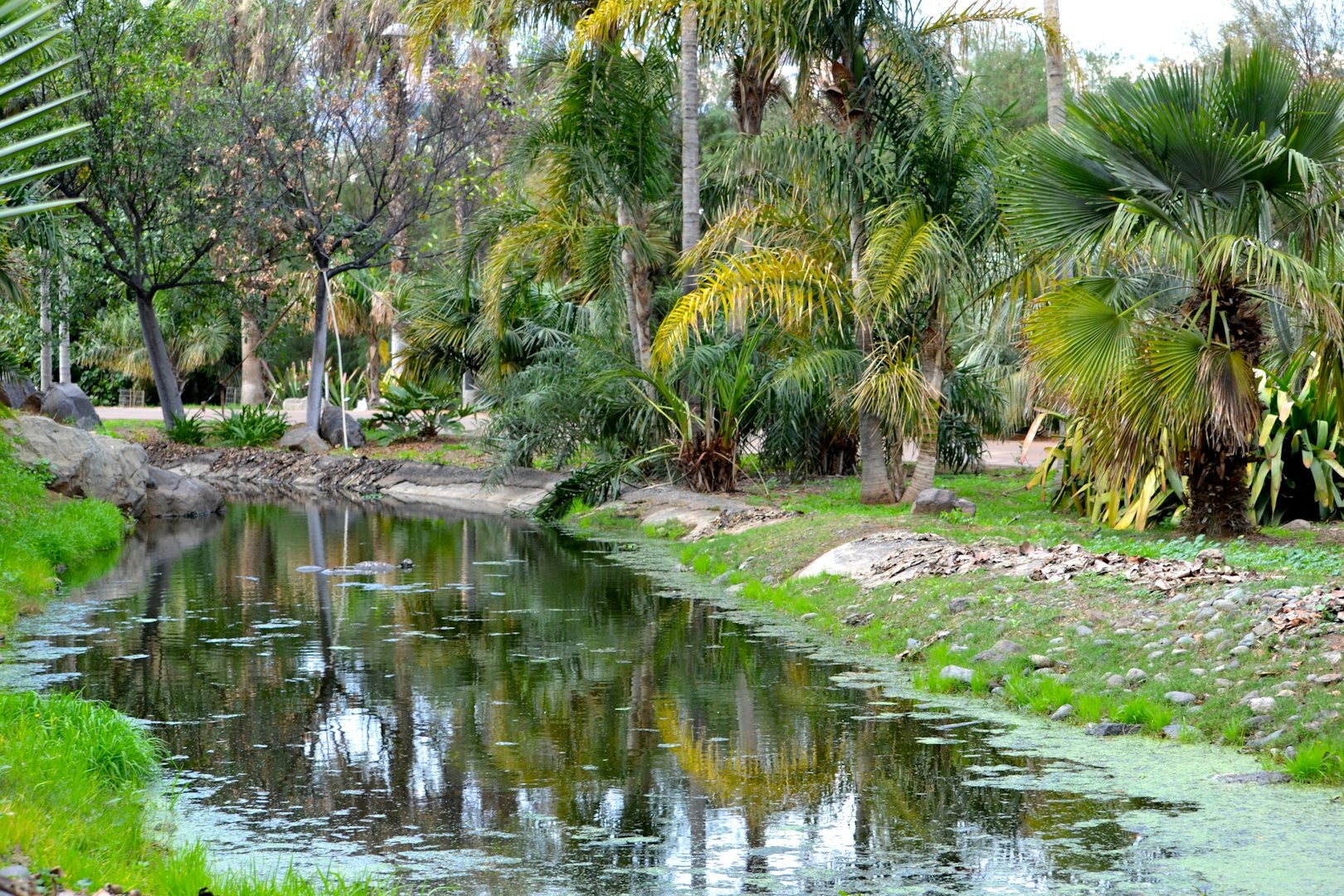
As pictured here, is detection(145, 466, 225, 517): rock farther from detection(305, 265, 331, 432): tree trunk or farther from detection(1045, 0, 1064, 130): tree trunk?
detection(1045, 0, 1064, 130): tree trunk

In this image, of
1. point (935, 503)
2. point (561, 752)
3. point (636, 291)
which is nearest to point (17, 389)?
point (636, 291)

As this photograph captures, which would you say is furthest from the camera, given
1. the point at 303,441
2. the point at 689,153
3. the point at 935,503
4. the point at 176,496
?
the point at 303,441

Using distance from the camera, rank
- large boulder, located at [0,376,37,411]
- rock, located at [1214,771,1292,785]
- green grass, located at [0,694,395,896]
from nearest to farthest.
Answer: green grass, located at [0,694,395,896] → rock, located at [1214,771,1292,785] → large boulder, located at [0,376,37,411]

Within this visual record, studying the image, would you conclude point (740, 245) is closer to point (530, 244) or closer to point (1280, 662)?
point (530, 244)

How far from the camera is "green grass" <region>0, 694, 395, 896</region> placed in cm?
A: 487

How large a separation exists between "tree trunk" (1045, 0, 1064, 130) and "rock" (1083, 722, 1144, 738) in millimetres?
11109

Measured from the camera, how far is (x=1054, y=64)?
18.1 m

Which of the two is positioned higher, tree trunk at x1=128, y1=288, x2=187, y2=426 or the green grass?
tree trunk at x1=128, y1=288, x2=187, y2=426

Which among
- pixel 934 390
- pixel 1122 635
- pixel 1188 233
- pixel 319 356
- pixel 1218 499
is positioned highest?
pixel 319 356

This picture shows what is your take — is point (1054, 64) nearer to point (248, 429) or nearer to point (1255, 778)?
point (1255, 778)

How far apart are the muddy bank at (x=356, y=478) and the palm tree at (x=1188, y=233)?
11.1 m

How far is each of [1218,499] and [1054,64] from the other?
7292mm

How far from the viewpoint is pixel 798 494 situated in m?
19.1

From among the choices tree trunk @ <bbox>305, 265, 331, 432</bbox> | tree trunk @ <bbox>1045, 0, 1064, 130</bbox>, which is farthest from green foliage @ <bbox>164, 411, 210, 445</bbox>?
tree trunk @ <bbox>1045, 0, 1064, 130</bbox>
